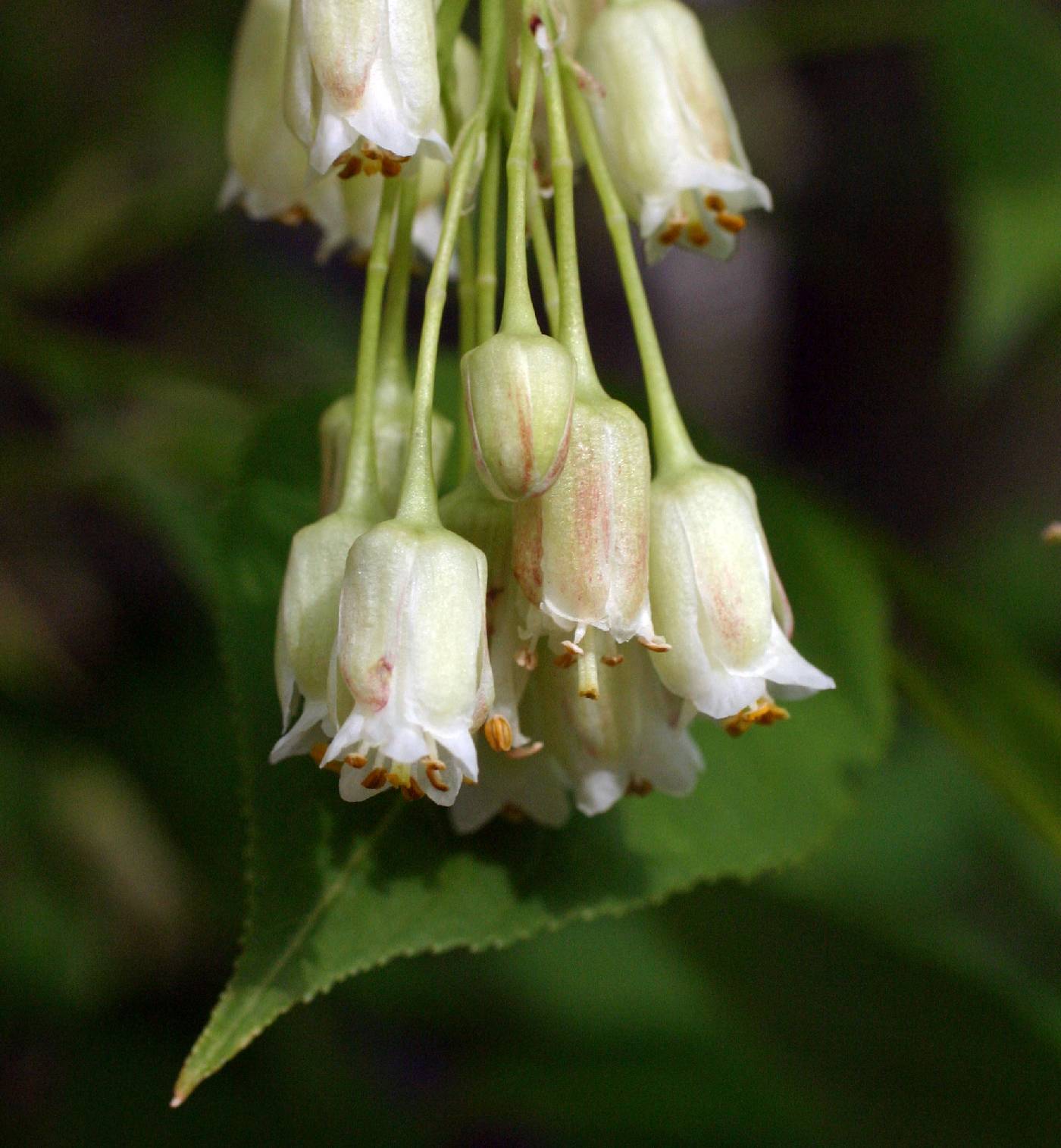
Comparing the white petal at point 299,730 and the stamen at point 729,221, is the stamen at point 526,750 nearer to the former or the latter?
the white petal at point 299,730

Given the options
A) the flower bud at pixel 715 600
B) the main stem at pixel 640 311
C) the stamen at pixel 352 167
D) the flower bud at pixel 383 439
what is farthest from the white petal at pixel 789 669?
the stamen at pixel 352 167

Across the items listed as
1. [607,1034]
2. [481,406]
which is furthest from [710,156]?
[607,1034]

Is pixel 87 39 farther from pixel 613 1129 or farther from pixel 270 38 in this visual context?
pixel 613 1129

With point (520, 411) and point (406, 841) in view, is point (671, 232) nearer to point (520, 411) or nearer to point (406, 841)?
point (520, 411)

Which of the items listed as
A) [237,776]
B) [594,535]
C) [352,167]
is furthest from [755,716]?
[237,776]

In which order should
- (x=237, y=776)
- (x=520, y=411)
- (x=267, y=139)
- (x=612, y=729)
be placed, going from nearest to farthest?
(x=520, y=411) < (x=612, y=729) < (x=267, y=139) < (x=237, y=776)

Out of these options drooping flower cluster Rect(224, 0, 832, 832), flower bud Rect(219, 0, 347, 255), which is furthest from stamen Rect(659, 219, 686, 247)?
flower bud Rect(219, 0, 347, 255)

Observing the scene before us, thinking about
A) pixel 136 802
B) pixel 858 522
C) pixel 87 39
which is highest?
pixel 858 522
